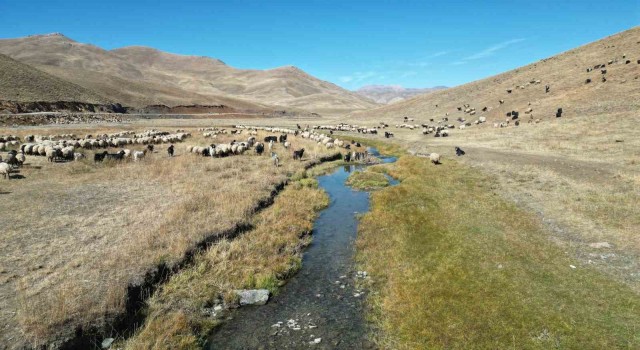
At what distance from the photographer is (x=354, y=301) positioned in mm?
10297

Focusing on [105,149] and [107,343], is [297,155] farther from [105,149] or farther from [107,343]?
[107,343]

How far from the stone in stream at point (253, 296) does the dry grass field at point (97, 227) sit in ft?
8.95

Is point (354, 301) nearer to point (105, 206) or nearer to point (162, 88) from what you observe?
point (105, 206)

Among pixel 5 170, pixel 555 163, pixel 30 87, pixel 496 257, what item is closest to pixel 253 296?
pixel 496 257

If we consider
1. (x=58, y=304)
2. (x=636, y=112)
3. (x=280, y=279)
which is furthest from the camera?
(x=636, y=112)

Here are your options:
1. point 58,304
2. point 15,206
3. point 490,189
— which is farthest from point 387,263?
point 15,206

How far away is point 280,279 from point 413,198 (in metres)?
10.1

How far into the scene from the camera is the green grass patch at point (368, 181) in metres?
24.2

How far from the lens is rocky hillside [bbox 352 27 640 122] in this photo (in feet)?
142

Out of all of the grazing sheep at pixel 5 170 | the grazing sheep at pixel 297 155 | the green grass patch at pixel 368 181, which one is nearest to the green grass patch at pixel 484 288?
the green grass patch at pixel 368 181

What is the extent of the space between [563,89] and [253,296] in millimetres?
62700

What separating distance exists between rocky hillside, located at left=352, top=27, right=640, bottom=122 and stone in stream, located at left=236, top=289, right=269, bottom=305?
1603 inches

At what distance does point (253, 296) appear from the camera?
34.2 feet

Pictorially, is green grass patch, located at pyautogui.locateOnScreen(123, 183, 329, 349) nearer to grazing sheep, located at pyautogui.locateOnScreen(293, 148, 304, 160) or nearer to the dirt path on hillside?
grazing sheep, located at pyautogui.locateOnScreen(293, 148, 304, 160)
